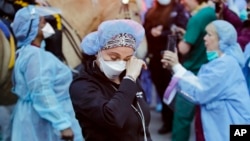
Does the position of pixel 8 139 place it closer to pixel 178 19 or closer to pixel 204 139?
pixel 204 139

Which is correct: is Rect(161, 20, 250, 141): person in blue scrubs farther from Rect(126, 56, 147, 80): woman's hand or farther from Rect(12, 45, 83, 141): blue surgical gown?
Rect(126, 56, 147, 80): woman's hand

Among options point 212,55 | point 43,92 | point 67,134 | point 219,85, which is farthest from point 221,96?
point 43,92

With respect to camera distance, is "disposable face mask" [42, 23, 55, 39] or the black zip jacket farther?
"disposable face mask" [42, 23, 55, 39]

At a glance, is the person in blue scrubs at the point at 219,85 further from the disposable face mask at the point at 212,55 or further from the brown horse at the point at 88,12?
the brown horse at the point at 88,12

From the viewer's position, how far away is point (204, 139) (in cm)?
512

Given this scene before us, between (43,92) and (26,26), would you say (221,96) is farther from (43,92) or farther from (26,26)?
(26,26)

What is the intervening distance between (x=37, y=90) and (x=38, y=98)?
0.18ft

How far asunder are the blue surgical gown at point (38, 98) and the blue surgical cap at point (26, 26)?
88 mm

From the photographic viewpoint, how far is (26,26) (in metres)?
4.79

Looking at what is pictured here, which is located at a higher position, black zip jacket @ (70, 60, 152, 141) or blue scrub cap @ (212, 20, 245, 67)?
blue scrub cap @ (212, 20, 245, 67)

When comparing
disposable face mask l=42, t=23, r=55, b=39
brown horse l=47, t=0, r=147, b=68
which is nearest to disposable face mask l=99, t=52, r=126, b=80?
brown horse l=47, t=0, r=147, b=68

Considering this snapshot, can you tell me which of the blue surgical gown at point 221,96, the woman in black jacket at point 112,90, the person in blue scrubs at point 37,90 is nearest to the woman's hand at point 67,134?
the person in blue scrubs at point 37,90

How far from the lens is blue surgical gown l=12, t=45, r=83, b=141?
15.1ft

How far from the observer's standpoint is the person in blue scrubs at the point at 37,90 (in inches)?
181
